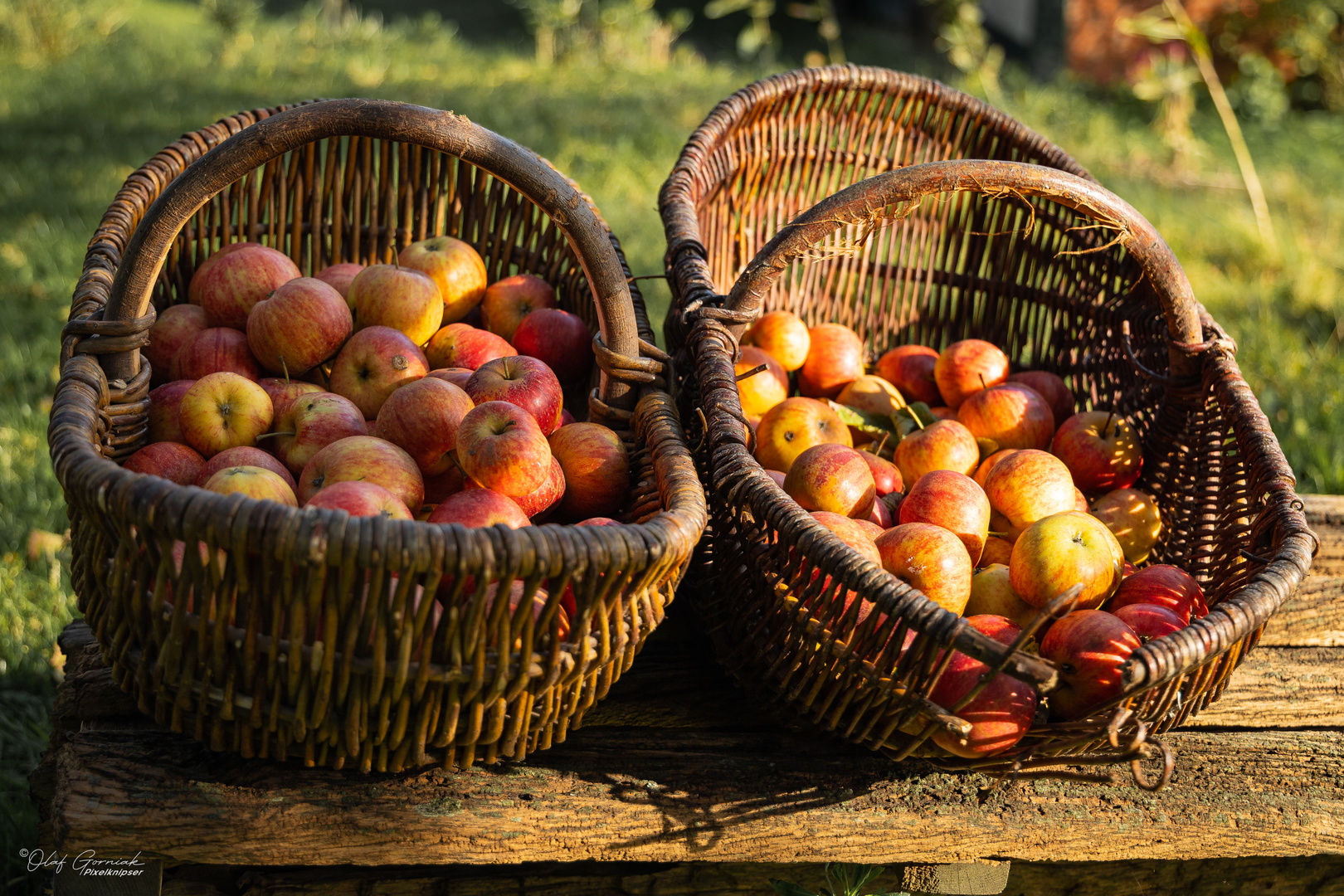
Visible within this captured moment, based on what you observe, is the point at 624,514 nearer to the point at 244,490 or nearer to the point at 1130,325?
the point at 244,490

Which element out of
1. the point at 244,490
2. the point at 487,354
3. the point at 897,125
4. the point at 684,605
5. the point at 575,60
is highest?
the point at 575,60

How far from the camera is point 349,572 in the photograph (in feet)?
3.79

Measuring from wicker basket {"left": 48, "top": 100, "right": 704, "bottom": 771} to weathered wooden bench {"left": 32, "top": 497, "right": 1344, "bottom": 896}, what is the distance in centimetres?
12

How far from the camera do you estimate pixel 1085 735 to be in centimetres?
133

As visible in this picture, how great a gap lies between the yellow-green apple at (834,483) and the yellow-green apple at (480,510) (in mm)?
521

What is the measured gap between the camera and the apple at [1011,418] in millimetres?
2121

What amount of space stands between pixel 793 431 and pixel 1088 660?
721 millimetres

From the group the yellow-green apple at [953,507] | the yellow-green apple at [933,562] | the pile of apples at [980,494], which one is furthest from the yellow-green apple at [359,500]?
the yellow-green apple at [953,507]

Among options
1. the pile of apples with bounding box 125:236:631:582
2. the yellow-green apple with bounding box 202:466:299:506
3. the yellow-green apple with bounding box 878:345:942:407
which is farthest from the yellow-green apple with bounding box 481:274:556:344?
the yellow-green apple with bounding box 878:345:942:407

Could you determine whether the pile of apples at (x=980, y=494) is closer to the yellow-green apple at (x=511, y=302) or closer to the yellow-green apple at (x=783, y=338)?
the yellow-green apple at (x=783, y=338)

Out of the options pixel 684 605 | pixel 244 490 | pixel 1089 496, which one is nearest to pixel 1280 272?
pixel 1089 496

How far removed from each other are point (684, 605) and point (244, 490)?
33.2 inches

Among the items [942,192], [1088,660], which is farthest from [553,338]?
[1088,660]

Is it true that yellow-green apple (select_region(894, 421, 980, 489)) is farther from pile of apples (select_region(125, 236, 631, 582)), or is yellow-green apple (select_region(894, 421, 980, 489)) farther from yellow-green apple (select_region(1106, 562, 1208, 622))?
pile of apples (select_region(125, 236, 631, 582))
